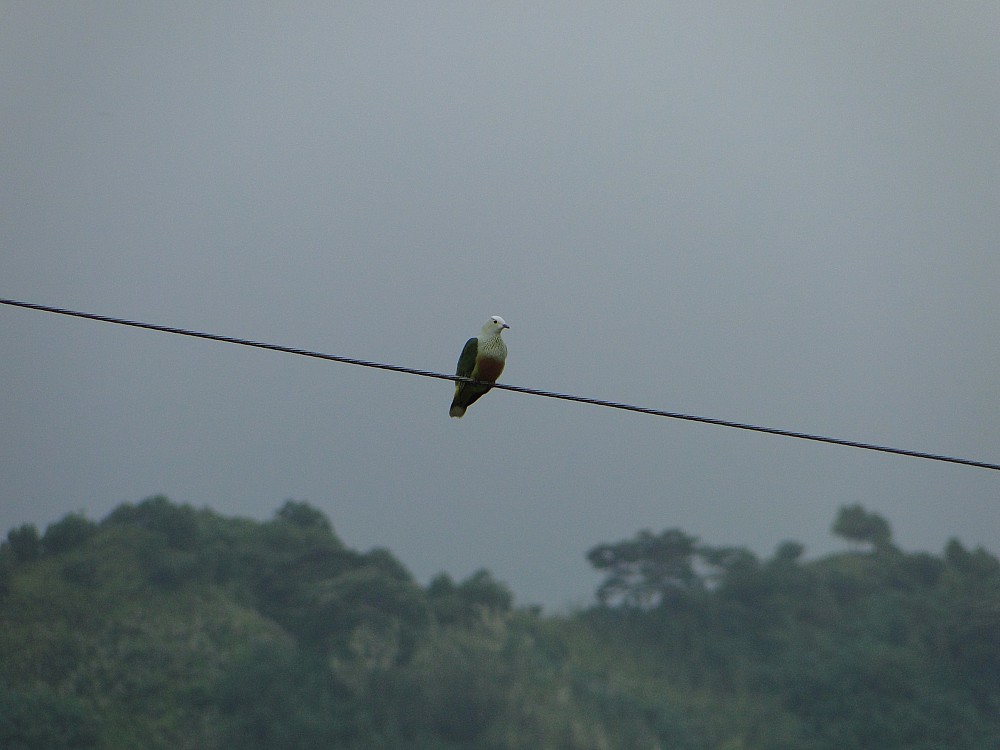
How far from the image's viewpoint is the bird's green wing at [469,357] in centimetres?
1231

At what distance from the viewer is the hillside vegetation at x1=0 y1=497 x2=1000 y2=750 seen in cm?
6350

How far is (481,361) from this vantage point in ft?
39.4

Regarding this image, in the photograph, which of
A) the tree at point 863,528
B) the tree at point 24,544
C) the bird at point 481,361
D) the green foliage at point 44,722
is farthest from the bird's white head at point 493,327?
the tree at point 863,528

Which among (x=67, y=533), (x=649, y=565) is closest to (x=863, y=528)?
(x=649, y=565)

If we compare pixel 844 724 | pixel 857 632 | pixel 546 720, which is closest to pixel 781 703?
pixel 844 724

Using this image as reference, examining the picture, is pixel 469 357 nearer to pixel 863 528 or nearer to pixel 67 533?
pixel 67 533

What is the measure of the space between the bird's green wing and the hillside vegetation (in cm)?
5156

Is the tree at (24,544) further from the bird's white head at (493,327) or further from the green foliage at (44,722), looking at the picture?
the bird's white head at (493,327)

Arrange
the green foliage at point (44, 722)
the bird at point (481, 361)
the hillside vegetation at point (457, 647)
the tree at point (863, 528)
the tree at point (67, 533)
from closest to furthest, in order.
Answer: the bird at point (481, 361)
the green foliage at point (44, 722)
the hillside vegetation at point (457, 647)
the tree at point (67, 533)
the tree at point (863, 528)

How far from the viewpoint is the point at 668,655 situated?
2852 inches

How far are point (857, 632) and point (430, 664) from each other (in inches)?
970

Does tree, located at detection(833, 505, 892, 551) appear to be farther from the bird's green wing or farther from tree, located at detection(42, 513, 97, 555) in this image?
the bird's green wing

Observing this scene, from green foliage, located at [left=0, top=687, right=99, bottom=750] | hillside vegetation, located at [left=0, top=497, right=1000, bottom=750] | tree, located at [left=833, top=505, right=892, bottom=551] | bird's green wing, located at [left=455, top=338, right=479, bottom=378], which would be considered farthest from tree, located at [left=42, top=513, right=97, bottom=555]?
bird's green wing, located at [left=455, top=338, right=479, bottom=378]

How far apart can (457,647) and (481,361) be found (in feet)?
192
